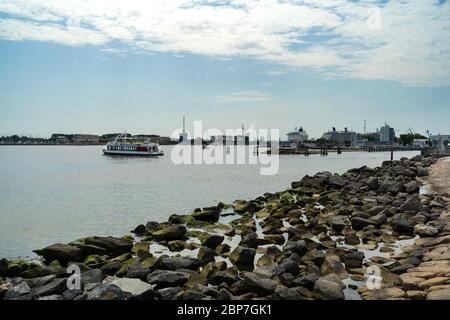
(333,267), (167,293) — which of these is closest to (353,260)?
(333,267)

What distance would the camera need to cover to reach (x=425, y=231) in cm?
1422

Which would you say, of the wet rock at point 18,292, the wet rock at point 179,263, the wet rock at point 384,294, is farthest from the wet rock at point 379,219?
the wet rock at point 18,292

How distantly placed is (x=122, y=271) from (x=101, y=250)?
2.58m

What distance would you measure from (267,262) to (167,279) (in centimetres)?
309

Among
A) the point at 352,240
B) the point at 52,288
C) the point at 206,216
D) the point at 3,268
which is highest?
the point at 52,288

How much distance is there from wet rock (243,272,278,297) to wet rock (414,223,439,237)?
7330 mm

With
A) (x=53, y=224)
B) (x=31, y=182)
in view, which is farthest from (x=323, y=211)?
(x=31, y=182)

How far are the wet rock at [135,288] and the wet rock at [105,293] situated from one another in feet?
0.95

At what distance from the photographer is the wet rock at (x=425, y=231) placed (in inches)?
551

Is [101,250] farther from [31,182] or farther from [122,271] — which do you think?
[31,182]

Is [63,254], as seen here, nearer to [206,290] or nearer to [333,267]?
[206,290]

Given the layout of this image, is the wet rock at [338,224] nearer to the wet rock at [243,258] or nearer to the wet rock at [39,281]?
the wet rock at [243,258]

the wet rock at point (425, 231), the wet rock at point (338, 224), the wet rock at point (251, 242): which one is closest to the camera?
the wet rock at point (425, 231)
